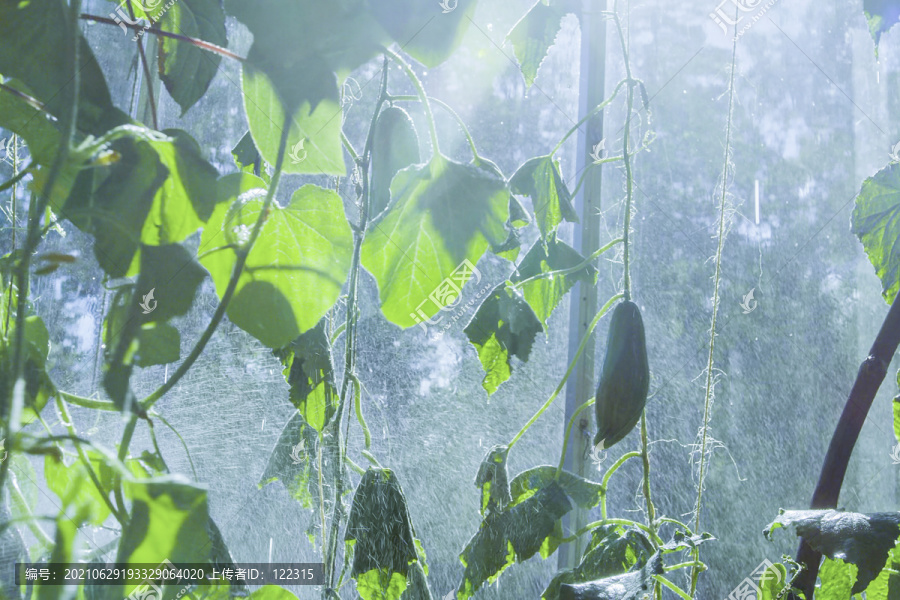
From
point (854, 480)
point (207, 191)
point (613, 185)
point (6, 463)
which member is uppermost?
point (613, 185)

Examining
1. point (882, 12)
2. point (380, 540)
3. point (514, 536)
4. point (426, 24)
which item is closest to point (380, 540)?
point (380, 540)

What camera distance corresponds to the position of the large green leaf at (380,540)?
0.42 metres

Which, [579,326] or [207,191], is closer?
[207,191]

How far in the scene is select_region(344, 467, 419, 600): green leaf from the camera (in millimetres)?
420

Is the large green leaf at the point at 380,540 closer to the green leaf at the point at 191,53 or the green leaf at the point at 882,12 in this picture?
the green leaf at the point at 191,53

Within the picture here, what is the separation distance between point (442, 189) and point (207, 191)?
0.12 m

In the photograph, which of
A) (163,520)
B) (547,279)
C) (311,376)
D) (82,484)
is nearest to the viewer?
(163,520)

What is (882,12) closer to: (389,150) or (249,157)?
(389,150)

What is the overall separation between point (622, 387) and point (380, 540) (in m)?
0.18

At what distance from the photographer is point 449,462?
70 centimetres

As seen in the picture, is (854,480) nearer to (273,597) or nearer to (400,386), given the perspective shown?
(400,386)

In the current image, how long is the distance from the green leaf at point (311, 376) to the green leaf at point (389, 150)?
10cm

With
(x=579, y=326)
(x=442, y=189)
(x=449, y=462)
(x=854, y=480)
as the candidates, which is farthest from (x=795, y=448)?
(x=442, y=189)

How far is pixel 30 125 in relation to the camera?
12.2 inches
